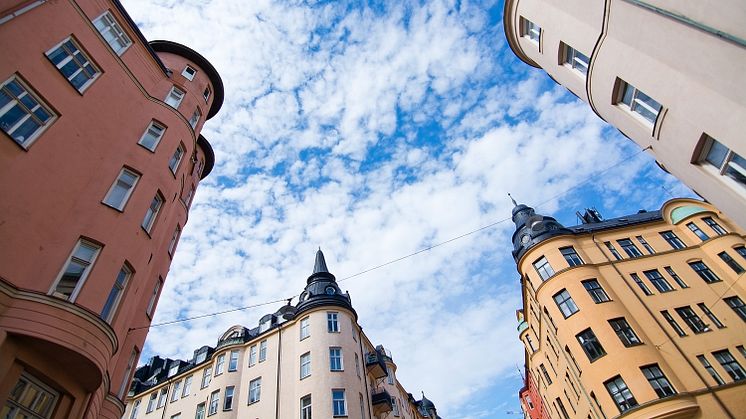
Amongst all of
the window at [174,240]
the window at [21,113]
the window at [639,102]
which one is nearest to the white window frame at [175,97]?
the window at [174,240]

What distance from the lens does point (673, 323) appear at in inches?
1057

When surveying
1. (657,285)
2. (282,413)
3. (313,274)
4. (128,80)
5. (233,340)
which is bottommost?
(282,413)

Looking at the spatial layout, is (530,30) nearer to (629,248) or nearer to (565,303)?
(565,303)

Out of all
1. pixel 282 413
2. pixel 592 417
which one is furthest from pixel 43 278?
pixel 592 417

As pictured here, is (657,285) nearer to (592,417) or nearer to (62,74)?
(592,417)

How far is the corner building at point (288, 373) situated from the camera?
28.7 m

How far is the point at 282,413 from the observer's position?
2894 centimetres

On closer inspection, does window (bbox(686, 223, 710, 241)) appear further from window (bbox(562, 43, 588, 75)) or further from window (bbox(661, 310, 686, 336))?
window (bbox(562, 43, 588, 75))

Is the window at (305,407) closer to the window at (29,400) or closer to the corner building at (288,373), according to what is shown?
Result: the corner building at (288,373)

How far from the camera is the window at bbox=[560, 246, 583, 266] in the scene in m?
30.4

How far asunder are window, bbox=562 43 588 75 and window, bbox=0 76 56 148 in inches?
756

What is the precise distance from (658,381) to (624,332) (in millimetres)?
3309

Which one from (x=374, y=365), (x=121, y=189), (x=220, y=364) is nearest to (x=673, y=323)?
(x=374, y=365)

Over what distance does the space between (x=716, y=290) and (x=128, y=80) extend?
38478mm
